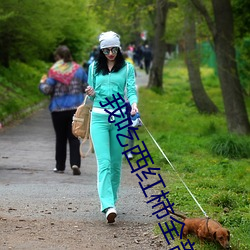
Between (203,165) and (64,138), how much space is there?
2.34m

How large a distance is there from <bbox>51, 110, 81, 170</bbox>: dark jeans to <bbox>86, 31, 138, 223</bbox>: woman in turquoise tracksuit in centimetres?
348

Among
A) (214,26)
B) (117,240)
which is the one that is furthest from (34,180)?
(214,26)

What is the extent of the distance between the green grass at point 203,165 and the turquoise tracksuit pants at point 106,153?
0.61 metres

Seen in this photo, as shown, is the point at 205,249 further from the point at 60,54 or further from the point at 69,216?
the point at 60,54

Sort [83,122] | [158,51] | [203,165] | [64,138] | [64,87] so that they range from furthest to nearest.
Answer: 1. [158,51]
2. [203,165]
3. [64,138]
4. [64,87]
5. [83,122]

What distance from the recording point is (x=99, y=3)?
20234 mm

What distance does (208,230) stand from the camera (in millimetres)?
6289

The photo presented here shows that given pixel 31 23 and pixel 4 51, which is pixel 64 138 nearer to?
pixel 31 23

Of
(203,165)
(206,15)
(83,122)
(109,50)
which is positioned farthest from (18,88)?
(109,50)

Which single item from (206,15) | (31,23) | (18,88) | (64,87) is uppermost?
(206,15)

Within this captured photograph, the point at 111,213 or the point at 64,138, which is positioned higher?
the point at 111,213

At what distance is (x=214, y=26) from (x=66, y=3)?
7299mm

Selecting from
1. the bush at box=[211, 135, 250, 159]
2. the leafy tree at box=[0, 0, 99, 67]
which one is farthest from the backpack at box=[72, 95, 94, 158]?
the leafy tree at box=[0, 0, 99, 67]

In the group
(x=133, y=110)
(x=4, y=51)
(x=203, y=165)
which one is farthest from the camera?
(x=4, y=51)
